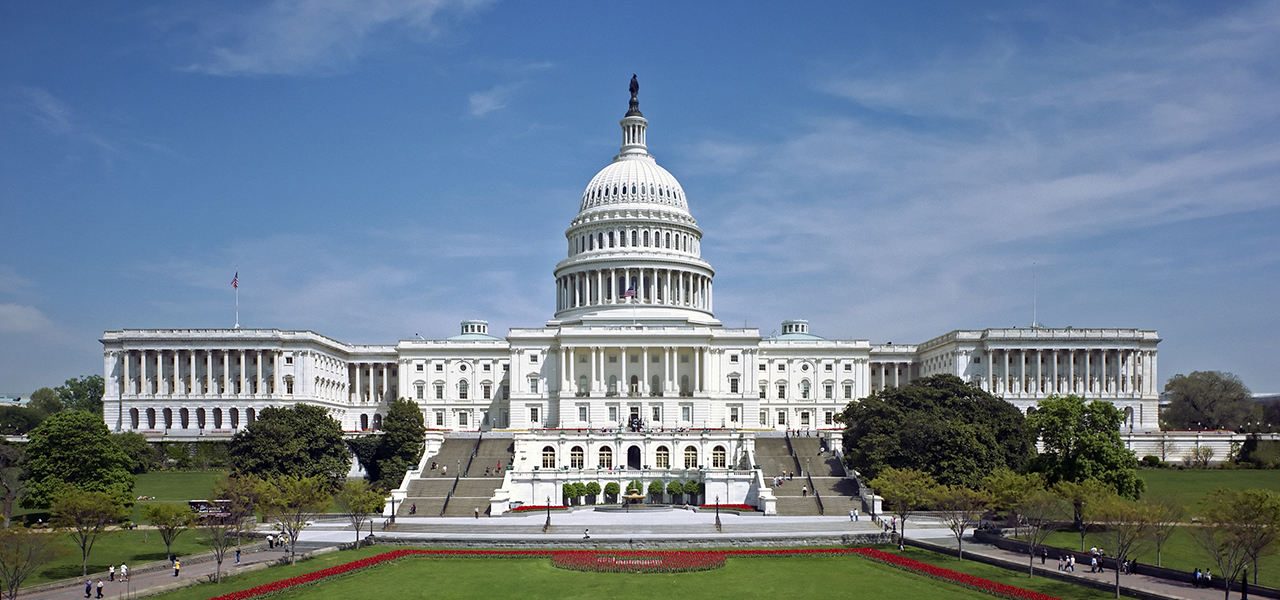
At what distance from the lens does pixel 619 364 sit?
110m

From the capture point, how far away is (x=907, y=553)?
5519 centimetres

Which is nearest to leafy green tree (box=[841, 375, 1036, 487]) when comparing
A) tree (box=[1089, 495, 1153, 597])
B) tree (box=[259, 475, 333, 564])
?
tree (box=[1089, 495, 1153, 597])

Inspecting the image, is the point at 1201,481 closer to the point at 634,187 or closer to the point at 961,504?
the point at 961,504

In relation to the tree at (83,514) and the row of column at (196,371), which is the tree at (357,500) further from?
the row of column at (196,371)

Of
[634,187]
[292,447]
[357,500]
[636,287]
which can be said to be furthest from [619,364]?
[357,500]

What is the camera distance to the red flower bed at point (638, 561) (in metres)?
50.4

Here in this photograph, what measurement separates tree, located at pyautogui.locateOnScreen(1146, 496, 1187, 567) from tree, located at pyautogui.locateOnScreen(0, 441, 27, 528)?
204ft

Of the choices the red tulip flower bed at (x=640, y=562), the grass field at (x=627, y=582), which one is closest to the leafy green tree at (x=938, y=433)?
the red tulip flower bed at (x=640, y=562)

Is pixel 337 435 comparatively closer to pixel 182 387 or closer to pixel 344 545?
pixel 344 545

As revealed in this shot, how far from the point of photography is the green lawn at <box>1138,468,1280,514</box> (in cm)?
7681

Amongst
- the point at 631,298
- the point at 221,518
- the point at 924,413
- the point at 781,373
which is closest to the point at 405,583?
the point at 221,518

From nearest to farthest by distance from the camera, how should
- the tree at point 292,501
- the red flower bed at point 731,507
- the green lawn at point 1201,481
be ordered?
the tree at point 292,501 → the red flower bed at point 731,507 → the green lawn at point 1201,481

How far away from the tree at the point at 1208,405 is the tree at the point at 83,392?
493 ft

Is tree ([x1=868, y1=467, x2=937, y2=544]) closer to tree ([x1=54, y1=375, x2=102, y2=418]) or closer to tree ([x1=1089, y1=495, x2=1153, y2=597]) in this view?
tree ([x1=1089, y1=495, x2=1153, y2=597])
